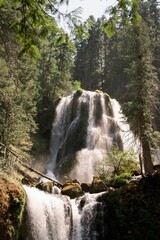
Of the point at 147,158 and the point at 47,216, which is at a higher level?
the point at 147,158

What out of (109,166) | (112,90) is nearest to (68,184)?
(109,166)

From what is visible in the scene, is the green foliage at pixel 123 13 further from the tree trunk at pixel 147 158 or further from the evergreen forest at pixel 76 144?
the tree trunk at pixel 147 158

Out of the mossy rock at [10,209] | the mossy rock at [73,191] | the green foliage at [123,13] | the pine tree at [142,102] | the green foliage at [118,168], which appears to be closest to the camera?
the green foliage at [123,13]

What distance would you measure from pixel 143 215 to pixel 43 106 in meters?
25.1

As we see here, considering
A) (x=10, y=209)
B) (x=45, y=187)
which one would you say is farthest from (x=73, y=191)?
(x=10, y=209)

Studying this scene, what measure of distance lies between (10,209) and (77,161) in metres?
14.9

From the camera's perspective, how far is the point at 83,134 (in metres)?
28.7

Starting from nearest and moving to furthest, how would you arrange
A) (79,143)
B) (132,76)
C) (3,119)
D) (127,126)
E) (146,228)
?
(146,228) → (3,119) → (132,76) → (79,143) → (127,126)

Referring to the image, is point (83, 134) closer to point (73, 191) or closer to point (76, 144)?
point (76, 144)

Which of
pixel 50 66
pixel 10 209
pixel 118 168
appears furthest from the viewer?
pixel 50 66

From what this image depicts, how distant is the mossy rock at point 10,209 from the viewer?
35.1 ft

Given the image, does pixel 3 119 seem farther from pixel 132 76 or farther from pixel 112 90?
pixel 112 90

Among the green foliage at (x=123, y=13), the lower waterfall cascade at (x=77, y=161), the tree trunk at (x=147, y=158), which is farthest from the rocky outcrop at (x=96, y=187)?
the green foliage at (x=123, y=13)

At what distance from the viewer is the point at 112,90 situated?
161 feet
